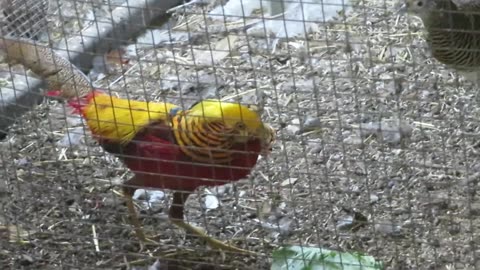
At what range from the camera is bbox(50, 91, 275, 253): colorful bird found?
105 inches

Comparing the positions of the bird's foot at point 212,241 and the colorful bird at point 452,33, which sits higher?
the colorful bird at point 452,33

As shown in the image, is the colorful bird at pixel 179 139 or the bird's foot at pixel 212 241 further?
the bird's foot at pixel 212 241

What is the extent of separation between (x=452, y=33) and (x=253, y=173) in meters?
0.86

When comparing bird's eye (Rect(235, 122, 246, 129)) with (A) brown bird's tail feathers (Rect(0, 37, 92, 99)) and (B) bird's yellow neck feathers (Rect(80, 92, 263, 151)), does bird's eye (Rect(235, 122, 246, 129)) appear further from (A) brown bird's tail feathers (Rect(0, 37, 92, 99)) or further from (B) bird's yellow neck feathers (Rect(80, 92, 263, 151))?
(A) brown bird's tail feathers (Rect(0, 37, 92, 99))

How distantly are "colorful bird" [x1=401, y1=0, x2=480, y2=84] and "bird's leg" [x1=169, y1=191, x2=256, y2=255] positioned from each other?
0.97m

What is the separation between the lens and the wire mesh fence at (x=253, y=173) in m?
2.77

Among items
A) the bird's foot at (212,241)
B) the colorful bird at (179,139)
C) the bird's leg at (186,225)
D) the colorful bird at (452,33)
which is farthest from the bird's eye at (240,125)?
the colorful bird at (452,33)

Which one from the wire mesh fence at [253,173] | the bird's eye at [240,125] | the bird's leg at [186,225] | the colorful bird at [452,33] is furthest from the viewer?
the colorful bird at [452,33]

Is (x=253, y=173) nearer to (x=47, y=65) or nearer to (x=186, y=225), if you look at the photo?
(x=186, y=225)

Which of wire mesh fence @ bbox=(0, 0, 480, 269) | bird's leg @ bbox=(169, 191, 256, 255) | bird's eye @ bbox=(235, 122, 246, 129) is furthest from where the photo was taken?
bird's leg @ bbox=(169, 191, 256, 255)

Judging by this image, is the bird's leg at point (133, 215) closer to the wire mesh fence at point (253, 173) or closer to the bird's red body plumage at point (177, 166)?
the wire mesh fence at point (253, 173)

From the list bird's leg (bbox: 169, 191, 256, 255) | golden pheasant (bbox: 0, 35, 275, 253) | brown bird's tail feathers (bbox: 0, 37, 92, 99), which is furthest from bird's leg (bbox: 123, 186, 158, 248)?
brown bird's tail feathers (bbox: 0, 37, 92, 99)

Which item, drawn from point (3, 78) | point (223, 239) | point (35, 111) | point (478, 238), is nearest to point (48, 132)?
point (35, 111)

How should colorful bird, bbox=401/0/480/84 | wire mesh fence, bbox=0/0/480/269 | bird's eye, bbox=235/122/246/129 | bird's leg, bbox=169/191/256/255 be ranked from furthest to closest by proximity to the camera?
colorful bird, bbox=401/0/480/84, bird's leg, bbox=169/191/256/255, wire mesh fence, bbox=0/0/480/269, bird's eye, bbox=235/122/246/129
